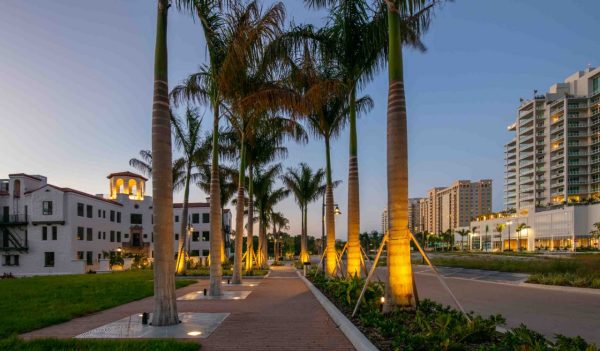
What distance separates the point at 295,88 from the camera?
17.0 metres

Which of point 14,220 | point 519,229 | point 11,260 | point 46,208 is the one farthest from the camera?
point 519,229

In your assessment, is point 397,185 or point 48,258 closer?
point 397,185

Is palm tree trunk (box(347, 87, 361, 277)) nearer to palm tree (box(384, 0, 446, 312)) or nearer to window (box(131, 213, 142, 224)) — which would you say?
palm tree (box(384, 0, 446, 312))

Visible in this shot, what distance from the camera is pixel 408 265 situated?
30.9ft

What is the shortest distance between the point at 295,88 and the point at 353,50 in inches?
137

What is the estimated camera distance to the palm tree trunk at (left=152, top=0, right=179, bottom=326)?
31.4 feet

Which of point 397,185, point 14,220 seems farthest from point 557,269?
point 14,220

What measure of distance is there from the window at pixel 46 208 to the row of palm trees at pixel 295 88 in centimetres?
3039

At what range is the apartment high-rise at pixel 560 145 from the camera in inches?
4449

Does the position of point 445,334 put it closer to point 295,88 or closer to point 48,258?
point 295,88

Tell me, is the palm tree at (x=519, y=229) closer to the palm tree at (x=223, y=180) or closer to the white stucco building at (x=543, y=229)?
the white stucco building at (x=543, y=229)

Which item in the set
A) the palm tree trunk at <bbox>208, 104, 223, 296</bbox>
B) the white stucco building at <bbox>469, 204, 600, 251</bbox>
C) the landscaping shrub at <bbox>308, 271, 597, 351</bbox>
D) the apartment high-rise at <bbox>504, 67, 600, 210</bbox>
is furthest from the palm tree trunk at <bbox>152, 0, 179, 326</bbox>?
the apartment high-rise at <bbox>504, 67, 600, 210</bbox>

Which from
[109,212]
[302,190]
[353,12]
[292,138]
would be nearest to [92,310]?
[353,12]

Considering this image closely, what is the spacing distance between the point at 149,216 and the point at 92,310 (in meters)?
47.8
